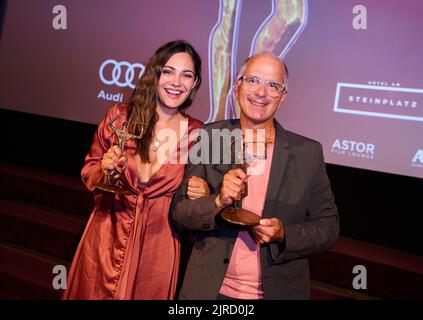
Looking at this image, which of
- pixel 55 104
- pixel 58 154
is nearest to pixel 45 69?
pixel 55 104

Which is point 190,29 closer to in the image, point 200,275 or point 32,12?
point 32,12

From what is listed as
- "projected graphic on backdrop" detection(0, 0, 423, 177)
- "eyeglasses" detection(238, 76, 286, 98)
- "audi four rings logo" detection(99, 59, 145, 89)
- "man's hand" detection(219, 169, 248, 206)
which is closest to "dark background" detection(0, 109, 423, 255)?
"projected graphic on backdrop" detection(0, 0, 423, 177)

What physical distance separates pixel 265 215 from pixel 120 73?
324 centimetres

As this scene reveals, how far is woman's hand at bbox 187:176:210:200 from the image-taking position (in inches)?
67.7

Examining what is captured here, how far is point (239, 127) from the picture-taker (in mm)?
1855

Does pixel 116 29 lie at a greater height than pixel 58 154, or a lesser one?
greater

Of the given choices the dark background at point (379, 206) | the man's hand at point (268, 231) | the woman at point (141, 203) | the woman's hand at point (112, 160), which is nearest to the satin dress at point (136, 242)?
the woman at point (141, 203)

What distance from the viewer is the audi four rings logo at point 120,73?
445 centimetres

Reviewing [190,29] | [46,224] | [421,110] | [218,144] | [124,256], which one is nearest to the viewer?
[218,144]

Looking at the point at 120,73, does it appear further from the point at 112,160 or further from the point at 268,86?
the point at 268,86

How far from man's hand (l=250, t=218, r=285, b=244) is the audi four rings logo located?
310 cm

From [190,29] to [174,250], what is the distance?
268 centimetres

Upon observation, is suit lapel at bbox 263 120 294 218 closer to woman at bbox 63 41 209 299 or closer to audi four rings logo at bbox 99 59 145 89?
woman at bbox 63 41 209 299

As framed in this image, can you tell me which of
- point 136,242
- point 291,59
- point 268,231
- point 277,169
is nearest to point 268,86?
point 277,169
